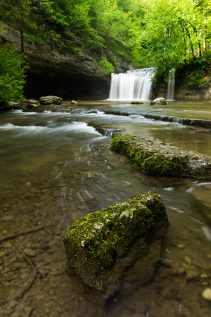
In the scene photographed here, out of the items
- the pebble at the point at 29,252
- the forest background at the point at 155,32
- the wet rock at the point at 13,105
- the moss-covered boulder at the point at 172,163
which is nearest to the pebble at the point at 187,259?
the pebble at the point at 29,252

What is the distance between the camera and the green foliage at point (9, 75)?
40.0 feet

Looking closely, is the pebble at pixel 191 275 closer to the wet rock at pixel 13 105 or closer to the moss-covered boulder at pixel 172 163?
the moss-covered boulder at pixel 172 163

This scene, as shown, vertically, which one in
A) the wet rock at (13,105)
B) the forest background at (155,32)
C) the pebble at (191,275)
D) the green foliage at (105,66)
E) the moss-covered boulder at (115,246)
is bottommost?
the pebble at (191,275)

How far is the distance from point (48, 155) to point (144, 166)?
2.14 m

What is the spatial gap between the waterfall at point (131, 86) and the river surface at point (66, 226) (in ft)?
65.7

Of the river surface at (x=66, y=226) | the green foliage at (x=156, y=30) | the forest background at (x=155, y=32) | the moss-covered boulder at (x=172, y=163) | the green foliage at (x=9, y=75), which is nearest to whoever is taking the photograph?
the river surface at (x=66, y=226)

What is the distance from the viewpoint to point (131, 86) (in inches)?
1008

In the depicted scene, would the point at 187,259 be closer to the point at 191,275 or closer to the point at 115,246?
the point at 191,275

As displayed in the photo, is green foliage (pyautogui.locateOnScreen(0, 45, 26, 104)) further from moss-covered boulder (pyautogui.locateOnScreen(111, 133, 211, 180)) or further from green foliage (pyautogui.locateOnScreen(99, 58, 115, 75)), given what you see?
green foliage (pyautogui.locateOnScreen(99, 58, 115, 75))

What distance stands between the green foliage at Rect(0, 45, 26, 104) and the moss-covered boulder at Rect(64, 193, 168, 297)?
1124 cm

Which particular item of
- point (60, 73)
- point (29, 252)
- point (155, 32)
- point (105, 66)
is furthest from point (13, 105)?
point (29, 252)

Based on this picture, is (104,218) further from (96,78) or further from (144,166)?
(96,78)

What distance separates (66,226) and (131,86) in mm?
24467

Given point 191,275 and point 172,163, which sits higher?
point 172,163
